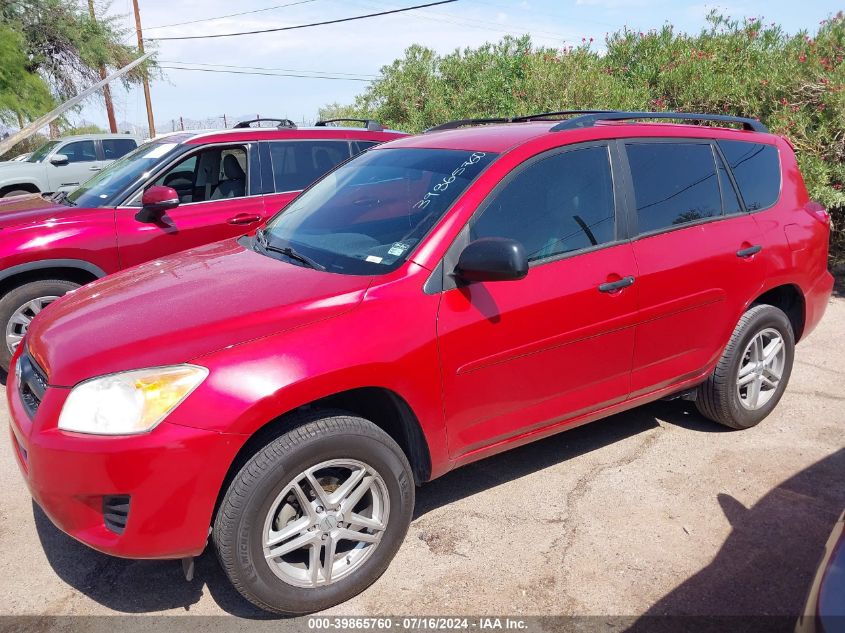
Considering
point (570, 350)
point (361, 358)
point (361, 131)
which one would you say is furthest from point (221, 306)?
point (361, 131)

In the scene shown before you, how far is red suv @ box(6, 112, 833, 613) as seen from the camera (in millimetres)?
2502

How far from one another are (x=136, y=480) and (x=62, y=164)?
1323cm

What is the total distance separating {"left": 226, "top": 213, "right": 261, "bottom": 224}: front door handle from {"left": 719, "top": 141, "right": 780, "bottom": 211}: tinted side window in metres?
3.58

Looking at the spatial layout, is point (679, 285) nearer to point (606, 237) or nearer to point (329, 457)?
point (606, 237)

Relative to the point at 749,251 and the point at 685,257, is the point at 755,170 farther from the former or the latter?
the point at 685,257

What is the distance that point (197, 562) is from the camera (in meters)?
3.17

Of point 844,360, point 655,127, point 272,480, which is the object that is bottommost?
point 844,360

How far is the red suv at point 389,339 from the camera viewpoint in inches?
98.5

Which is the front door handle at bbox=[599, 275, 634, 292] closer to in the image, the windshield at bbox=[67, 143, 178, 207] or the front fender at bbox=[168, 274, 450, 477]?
the front fender at bbox=[168, 274, 450, 477]

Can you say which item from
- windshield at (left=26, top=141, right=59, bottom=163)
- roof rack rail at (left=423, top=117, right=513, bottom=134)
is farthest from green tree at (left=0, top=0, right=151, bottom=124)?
roof rack rail at (left=423, top=117, right=513, bottom=134)

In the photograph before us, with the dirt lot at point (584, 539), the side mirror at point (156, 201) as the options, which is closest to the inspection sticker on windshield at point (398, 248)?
the dirt lot at point (584, 539)

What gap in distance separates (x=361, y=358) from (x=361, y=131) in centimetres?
442

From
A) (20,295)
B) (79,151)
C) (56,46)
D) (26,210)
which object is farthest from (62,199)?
(56,46)

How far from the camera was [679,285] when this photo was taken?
3.65 m
